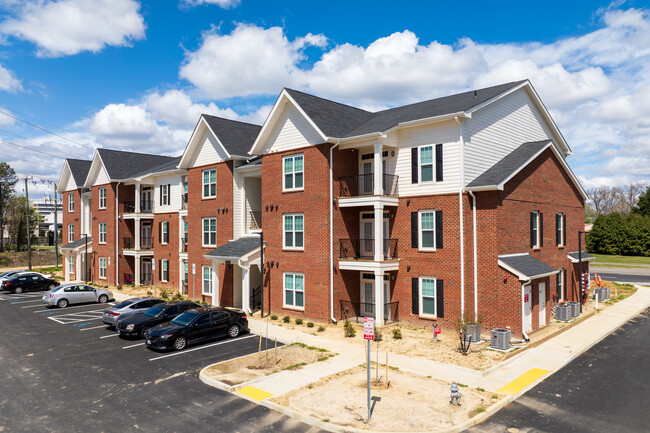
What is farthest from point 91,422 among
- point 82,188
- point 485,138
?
point 82,188

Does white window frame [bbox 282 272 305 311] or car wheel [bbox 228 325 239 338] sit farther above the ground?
white window frame [bbox 282 272 305 311]

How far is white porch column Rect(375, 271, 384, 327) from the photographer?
21594 mm

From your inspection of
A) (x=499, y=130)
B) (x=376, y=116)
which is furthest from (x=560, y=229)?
(x=376, y=116)

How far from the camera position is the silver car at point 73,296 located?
30188 millimetres

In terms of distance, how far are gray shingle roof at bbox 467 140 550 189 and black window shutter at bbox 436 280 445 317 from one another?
4717 millimetres

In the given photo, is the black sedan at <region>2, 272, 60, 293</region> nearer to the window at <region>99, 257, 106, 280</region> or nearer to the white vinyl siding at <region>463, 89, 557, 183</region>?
the window at <region>99, 257, 106, 280</region>

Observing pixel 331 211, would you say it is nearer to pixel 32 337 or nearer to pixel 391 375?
pixel 391 375

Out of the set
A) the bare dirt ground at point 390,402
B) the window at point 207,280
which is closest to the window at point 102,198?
the window at point 207,280

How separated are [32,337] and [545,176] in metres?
26.7

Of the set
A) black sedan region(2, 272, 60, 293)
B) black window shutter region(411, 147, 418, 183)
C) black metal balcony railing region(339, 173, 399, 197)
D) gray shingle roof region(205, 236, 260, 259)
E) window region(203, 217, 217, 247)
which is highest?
black window shutter region(411, 147, 418, 183)

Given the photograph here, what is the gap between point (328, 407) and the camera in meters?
12.3

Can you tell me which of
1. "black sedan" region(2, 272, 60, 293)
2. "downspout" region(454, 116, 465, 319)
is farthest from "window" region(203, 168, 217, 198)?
"black sedan" region(2, 272, 60, 293)

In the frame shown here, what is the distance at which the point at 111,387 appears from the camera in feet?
46.6

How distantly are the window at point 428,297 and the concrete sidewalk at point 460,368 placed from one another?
4.57 meters
